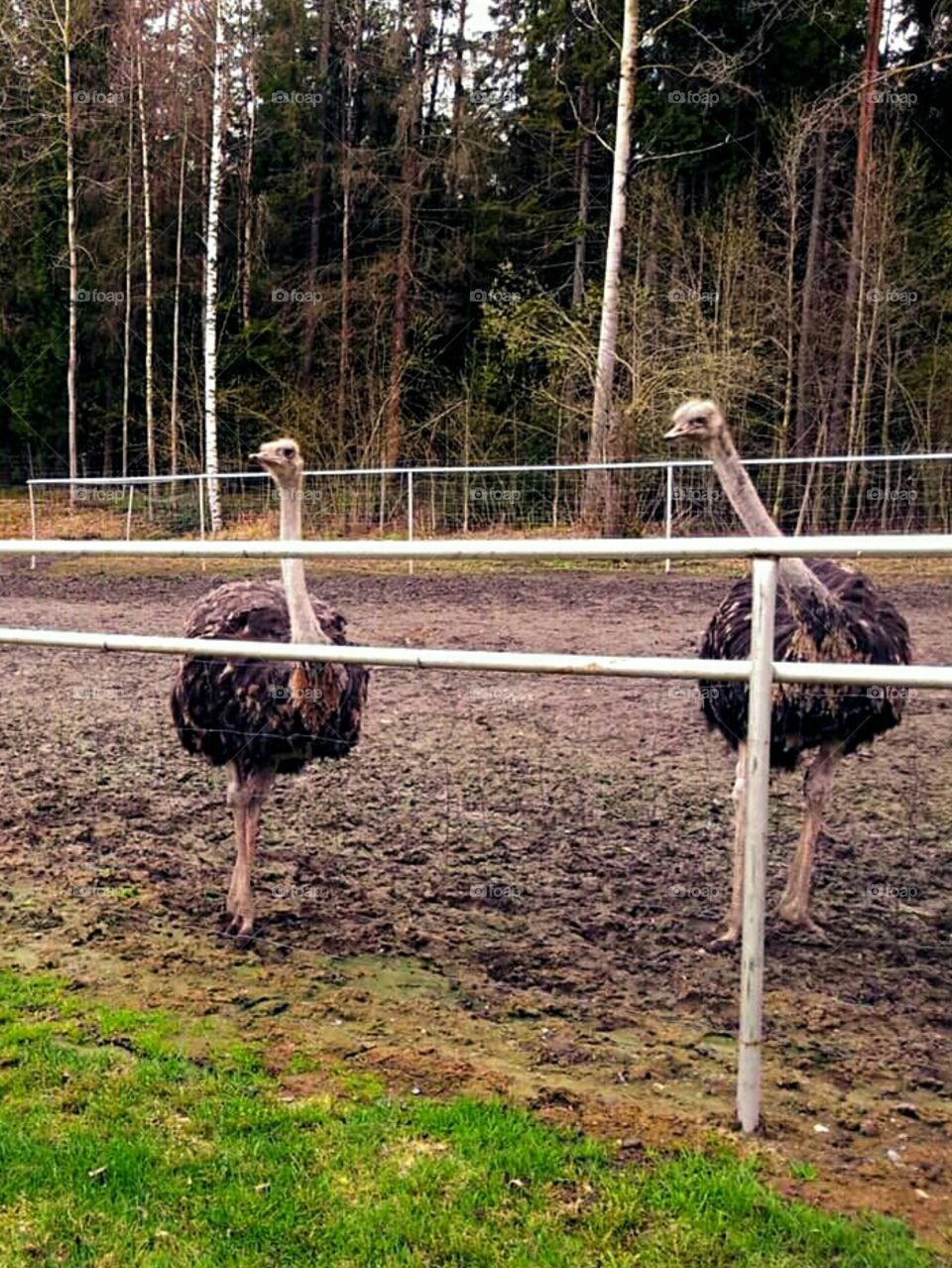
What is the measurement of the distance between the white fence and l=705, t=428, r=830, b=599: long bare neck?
940 millimetres

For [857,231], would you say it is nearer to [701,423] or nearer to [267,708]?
[701,423]

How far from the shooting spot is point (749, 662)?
259 cm

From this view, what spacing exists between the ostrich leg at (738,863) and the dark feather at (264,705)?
1.31 metres

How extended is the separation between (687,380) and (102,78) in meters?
14.6

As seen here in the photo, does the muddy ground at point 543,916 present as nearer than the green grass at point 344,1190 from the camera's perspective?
No

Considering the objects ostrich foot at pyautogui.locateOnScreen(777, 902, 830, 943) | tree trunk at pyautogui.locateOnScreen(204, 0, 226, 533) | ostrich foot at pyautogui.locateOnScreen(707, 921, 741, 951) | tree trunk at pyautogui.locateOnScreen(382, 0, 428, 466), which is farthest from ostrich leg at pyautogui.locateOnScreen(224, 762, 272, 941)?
tree trunk at pyautogui.locateOnScreen(382, 0, 428, 466)

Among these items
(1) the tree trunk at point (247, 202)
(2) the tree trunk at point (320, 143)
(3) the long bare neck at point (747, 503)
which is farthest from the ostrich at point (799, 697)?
(1) the tree trunk at point (247, 202)

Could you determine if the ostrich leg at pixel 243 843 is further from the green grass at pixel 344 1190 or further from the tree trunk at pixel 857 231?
the tree trunk at pixel 857 231

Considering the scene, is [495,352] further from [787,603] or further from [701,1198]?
[701,1198]

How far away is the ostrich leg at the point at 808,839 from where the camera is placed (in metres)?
3.77

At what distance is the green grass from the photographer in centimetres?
230

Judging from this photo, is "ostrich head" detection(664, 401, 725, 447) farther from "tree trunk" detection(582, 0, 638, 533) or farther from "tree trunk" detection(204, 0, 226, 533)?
"tree trunk" detection(204, 0, 226, 533)

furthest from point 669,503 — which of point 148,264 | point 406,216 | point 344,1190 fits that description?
point 148,264

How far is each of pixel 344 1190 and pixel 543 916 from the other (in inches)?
Result: 55.9
